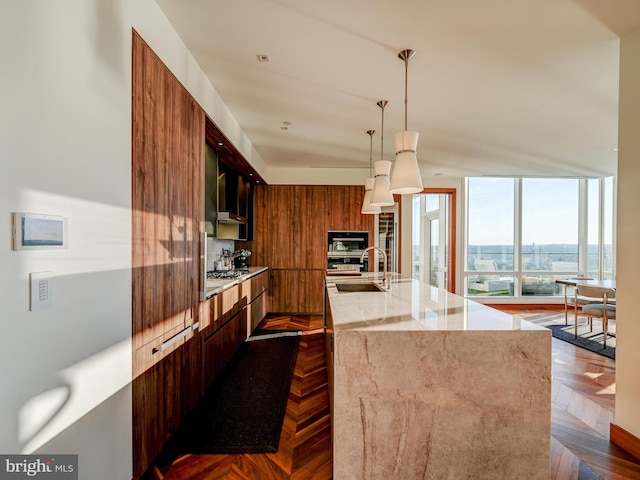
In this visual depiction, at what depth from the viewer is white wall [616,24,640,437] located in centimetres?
207

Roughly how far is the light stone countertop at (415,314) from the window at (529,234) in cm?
492

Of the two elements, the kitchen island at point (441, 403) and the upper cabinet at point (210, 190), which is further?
the upper cabinet at point (210, 190)

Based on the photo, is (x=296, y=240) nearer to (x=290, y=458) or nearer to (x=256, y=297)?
(x=256, y=297)

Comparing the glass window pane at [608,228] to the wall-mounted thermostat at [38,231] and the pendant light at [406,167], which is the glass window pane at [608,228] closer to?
the pendant light at [406,167]

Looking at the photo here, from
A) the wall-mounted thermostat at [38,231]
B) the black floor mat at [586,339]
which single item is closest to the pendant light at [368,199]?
the wall-mounted thermostat at [38,231]

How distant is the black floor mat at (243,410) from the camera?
2.14 metres

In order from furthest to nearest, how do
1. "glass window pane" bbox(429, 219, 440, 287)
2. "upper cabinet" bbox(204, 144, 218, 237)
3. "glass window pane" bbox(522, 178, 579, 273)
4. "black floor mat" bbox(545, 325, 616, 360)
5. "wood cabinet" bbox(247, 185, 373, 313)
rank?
1. "glass window pane" bbox(429, 219, 440, 287)
2. "glass window pane" bbox(522, 178, 579, 273)
3. "wood cabinet" bbox(247, 185, 373, 313)
4. "black floor mat" bbox(545, 325, 616, 360)
5. "upper cabinet" bbox(204, 144, 218, 237)

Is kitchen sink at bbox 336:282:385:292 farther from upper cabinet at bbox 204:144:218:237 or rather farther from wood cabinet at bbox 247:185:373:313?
wood cabinet at bbox 247:185:373:313

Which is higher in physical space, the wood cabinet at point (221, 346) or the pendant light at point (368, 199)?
the pendant light at point (368, 199)

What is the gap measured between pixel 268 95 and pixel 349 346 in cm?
255

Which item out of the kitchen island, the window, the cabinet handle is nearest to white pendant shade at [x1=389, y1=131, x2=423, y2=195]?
the kitchen island

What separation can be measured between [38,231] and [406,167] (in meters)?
1.93

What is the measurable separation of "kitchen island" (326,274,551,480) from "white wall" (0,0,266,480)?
1.01 meters

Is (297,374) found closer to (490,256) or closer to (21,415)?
(21,415)
